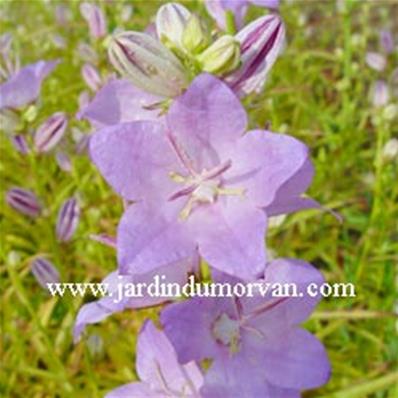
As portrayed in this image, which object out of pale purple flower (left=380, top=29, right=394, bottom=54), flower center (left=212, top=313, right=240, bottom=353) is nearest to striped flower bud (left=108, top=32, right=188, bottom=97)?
flower center (left=212, top=313, right=240, bottom=353)

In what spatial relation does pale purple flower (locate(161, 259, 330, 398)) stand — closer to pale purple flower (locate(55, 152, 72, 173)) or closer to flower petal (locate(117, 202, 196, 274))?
flower petal (locate(117, 202, 196, 274))

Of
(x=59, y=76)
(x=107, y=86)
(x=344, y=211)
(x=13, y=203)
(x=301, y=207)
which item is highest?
(x=107, y=86)

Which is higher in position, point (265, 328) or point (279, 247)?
point (265, 328)

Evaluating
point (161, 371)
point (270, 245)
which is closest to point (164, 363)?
point (161, 371)

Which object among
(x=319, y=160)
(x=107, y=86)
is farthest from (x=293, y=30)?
(x=107, y=86)

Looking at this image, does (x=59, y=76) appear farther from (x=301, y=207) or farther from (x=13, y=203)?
(x=301, y=207)

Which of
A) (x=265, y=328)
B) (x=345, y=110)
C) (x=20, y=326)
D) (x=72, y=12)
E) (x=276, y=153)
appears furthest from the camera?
(x=72, y=12)
